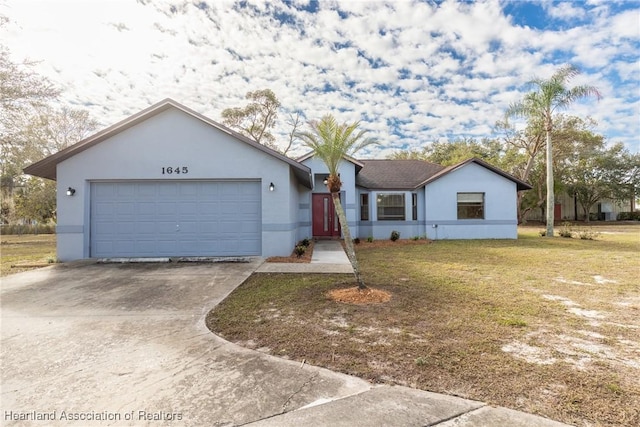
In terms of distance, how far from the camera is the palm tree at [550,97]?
622 inches

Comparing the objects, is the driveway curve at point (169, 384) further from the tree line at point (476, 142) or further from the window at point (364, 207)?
the window at point (364, 207)

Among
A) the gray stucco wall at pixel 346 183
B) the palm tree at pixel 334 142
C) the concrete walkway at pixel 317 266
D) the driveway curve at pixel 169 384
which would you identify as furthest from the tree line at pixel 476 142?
the driveway curve at pixel 169 384

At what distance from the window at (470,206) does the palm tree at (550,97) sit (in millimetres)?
5151

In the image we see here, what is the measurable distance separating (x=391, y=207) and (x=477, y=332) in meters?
13.1

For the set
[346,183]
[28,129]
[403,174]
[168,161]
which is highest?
[28,129]

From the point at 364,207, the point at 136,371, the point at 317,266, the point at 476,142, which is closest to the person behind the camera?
the point at 136,371

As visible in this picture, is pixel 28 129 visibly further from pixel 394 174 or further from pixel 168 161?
pixel 394 174

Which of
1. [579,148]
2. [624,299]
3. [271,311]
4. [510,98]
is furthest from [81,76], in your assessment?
[579,148]

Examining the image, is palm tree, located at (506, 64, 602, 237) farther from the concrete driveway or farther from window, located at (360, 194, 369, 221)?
the concrete driveway

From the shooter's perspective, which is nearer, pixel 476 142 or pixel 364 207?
pixel 364 207

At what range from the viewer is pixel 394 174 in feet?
59.4

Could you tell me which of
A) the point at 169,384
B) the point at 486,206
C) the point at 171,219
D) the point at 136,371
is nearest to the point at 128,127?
the point at 171,219

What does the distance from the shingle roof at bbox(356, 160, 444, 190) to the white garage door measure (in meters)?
8.36

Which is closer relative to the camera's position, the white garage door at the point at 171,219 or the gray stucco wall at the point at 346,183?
the white garage door at the point at 171,219
